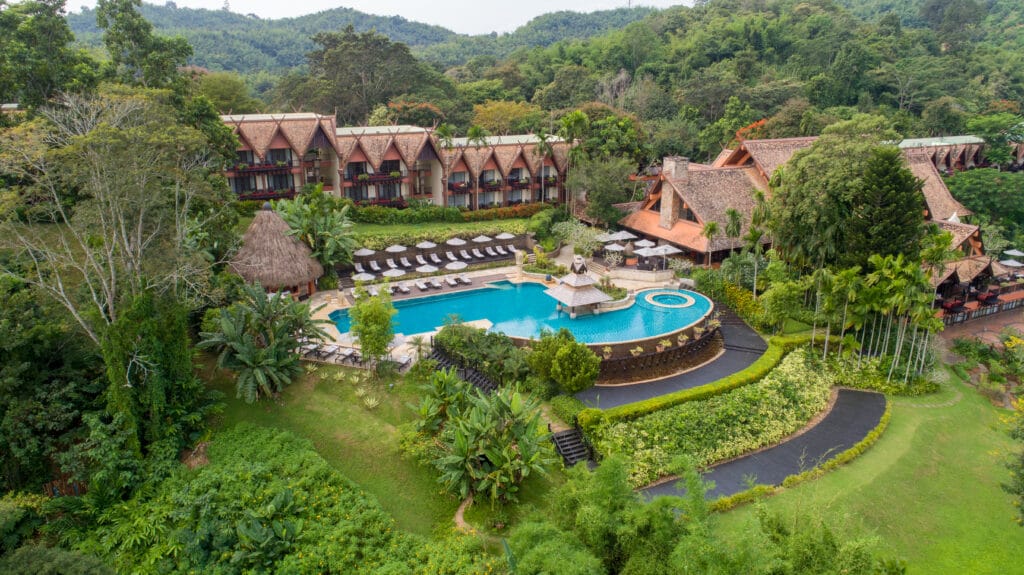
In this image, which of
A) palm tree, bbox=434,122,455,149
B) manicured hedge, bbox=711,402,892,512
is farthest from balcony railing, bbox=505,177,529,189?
manicured hedge, bbox=711,402,892,512

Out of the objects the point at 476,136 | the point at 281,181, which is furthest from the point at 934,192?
the point at 281,181

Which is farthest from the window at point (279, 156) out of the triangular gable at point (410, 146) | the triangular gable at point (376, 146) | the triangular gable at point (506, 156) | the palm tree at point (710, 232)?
the palm tree at point (710, 232)

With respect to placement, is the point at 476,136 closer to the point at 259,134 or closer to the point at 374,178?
the point at 374,178

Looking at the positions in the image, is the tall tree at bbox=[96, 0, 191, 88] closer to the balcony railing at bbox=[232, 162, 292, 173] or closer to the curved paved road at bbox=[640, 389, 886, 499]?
the balcony railing at bbox=[232, 162, 292, 173]

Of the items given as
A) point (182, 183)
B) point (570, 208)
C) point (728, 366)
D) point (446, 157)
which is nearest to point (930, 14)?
point (570, 208)

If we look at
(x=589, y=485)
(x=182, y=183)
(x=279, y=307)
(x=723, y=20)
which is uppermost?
(x=723, y=20)

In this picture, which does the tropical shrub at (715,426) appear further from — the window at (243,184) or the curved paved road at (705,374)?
the window at (243,184)

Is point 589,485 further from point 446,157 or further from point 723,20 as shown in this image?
point 723,20

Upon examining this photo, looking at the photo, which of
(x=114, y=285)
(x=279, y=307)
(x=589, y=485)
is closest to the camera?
(x=589, y=485)
